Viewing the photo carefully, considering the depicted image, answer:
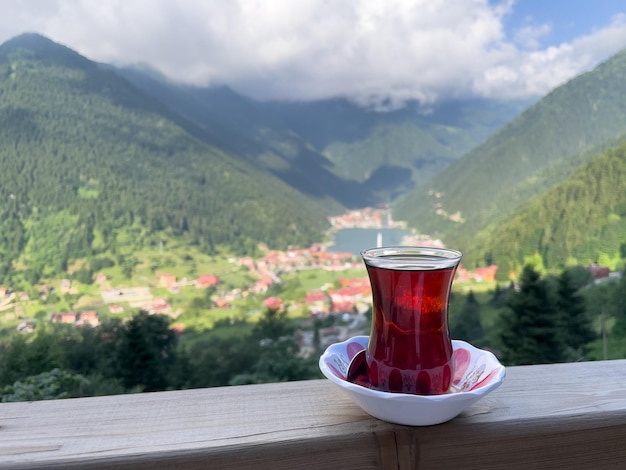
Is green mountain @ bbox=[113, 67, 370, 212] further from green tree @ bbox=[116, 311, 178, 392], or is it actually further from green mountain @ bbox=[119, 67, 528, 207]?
green tree @ bbox=[116, 311, 178, 392]

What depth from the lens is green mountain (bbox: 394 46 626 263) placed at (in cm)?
1285

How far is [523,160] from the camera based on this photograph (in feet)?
54.5

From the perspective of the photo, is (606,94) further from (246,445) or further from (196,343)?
(246,445)

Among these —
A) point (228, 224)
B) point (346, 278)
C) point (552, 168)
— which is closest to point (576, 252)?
point (346, 278)

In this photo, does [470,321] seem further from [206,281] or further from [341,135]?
[341,135]

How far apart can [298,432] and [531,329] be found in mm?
4481

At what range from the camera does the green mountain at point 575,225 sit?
8.48m

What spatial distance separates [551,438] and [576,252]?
918cm

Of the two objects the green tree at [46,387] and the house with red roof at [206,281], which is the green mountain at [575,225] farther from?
the green tree at [46,387]

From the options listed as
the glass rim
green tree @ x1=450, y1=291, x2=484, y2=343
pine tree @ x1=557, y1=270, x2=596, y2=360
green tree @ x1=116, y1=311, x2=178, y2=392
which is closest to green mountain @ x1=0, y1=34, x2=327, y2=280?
green tree @ x1=116, y1=311, x2=178, y2=392

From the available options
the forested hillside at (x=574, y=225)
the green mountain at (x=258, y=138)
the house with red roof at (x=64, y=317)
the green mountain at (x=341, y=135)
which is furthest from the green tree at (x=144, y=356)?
the green mountain at (x=341, y=135)

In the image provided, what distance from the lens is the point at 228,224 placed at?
558 inches

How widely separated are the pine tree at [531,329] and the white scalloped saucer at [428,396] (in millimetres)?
4108

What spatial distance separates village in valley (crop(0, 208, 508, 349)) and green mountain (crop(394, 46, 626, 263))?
1.91 metres
